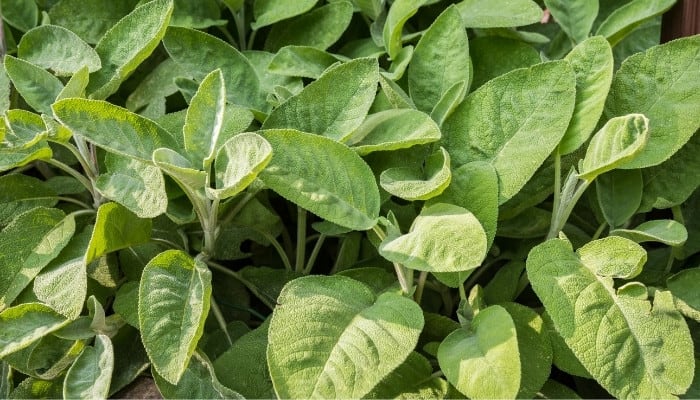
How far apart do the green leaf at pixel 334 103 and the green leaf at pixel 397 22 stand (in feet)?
0.33

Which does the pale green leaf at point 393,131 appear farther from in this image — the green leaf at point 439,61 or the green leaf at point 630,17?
the green leaf at point 630,17

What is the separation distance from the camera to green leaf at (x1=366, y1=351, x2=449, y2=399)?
74 centimetres

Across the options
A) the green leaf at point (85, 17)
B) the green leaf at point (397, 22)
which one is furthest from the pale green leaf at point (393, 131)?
the green leaf at point (85, 17)

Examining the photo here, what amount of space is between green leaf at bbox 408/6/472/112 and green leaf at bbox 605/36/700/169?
0.53 feet

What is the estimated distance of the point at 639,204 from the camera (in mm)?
856

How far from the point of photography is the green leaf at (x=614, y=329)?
2.21ft

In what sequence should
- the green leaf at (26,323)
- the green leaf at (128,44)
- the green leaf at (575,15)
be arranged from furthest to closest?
the green leaf at (575,15), the green leaf at (128,44), the green leaf at (26,323)

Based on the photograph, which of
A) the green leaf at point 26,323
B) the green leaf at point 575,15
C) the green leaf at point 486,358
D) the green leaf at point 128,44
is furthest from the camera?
the green leaf at point 575,15

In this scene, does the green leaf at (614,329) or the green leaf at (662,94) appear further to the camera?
the green leaf at (662,94)

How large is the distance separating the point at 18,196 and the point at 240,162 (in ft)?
1.17

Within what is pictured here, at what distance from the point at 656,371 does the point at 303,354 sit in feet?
0.96

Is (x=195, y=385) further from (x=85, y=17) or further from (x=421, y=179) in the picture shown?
(x=85, y=17)

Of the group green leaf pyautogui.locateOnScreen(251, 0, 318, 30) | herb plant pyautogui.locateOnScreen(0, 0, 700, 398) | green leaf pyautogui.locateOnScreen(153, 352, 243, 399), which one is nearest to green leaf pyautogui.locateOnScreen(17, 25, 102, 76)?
herb plant pyautogui.locateOnScreen(0, 0, 700, 398)

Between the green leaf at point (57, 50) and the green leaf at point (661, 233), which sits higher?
the green leaf at point (57, 50)
